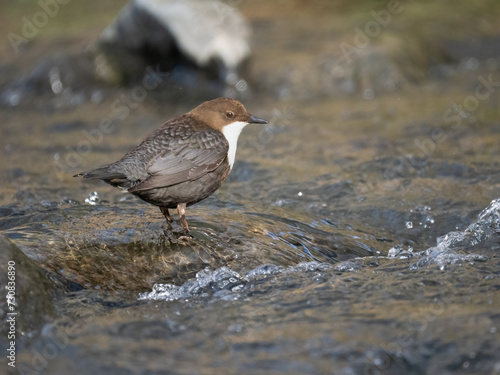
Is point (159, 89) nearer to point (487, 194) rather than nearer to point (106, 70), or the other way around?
point (106, 70)

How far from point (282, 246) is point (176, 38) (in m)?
6.27

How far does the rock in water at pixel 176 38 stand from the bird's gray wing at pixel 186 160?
5.66m

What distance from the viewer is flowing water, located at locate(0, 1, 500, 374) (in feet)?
10.4

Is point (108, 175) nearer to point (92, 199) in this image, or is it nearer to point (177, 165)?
point (177, 165)

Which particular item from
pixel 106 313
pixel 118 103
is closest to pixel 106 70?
pixel 118 103

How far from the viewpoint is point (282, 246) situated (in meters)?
4.62

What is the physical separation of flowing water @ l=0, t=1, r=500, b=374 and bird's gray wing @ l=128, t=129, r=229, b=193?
1.43 feet

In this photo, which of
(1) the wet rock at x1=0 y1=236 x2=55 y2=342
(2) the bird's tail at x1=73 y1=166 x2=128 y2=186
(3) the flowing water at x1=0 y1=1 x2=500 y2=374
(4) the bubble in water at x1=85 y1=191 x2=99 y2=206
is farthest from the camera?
(4) the bubble in water at x1=85 y1=191 x2=99 y2=206

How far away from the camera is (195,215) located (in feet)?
16.9

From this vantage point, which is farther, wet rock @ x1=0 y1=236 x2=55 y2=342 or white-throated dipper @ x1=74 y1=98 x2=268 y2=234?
white-throated dipper @ x1=74 y1=98 x2=268 y2=234

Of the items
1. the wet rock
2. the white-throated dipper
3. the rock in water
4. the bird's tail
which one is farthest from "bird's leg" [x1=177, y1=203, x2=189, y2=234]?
the rock in water

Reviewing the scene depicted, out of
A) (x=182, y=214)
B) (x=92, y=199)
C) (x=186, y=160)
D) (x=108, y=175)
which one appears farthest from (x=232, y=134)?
(x=92, y=199)

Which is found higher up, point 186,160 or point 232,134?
point 232,134

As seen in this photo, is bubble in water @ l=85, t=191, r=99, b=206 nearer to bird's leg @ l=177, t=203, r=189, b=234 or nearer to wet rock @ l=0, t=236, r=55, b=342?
bird's leg @ l=177, t=203, r=189, b=234
